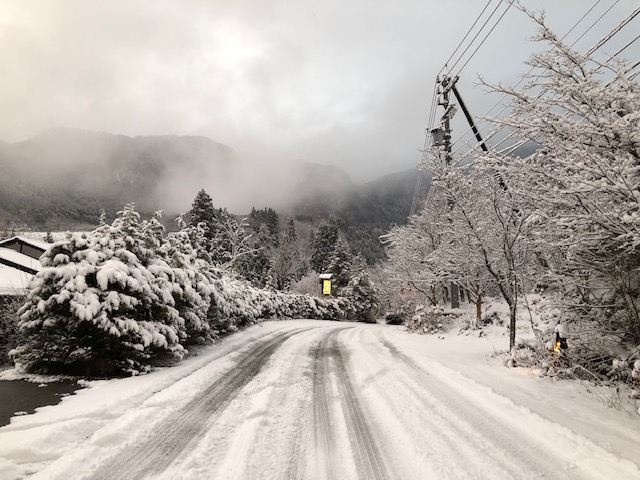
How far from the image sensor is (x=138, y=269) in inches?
279

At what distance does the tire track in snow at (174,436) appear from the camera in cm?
314

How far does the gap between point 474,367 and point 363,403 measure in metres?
3.54

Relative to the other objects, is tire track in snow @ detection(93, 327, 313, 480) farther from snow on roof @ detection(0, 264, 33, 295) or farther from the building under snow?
the building under snow

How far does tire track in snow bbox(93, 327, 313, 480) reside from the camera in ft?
10.3

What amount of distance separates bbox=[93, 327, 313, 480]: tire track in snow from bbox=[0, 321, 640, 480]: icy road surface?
0.05 ft

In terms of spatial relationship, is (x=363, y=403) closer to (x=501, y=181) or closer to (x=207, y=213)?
(x=501, y=181)

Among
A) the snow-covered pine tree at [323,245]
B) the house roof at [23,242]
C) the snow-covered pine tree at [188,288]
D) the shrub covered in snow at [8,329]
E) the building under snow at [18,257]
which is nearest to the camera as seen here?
the snow-covered pine tree at [188,288]

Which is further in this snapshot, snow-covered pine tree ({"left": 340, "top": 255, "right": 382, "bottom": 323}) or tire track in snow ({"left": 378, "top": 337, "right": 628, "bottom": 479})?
snow-covered pine tree ({"left": 340, "top": 255, "right": 382, "bottom": 323})

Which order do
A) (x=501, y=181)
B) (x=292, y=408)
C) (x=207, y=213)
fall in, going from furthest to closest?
(x=207, y=213) → (x=501, y=181) → (x=292, y=408)

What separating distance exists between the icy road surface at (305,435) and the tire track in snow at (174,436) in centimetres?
2

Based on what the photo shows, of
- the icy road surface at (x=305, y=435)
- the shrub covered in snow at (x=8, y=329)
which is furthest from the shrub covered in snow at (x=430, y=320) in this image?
the shrub covered in snow at (x=8, y=329)

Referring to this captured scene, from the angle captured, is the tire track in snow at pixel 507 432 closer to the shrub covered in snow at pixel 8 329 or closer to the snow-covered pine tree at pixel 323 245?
the shrub covered in snow at pixel 8 329

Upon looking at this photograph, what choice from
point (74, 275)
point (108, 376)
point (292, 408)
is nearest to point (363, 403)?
point (292, 408)

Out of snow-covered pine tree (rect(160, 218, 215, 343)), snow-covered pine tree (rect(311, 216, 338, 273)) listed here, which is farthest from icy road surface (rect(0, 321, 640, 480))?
snow-covered pine tree (rect(311, 216, 338, 273))
